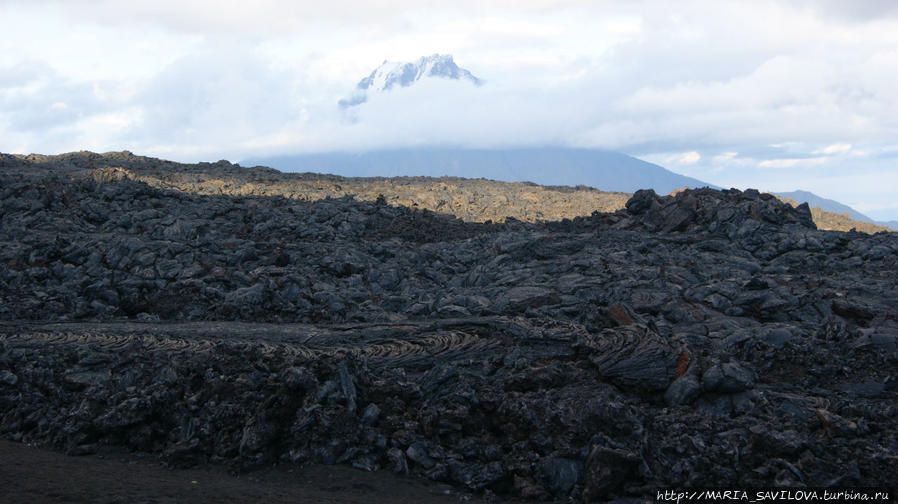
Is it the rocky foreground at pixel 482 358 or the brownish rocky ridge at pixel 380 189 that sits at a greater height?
the brownish rocky ridge at pixel 380 189

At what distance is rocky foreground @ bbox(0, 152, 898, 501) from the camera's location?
764 centimetres

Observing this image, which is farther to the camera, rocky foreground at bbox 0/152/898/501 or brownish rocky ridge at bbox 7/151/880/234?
brownish rocky ridge at bbox 7/151/880/234

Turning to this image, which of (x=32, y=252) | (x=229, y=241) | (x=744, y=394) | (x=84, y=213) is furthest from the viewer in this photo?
(x=84, y=213)

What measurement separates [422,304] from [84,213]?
17248mm

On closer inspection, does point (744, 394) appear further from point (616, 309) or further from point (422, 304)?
point (422, 304)

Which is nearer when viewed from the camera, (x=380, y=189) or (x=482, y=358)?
(x=482, y=358)

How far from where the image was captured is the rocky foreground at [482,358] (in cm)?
764

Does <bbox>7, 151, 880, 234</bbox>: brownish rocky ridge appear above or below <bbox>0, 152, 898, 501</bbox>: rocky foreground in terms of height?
above

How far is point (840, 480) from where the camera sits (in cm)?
673

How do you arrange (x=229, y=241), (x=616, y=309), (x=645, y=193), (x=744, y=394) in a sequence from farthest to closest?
1. (x=645, y=193)
2. (x=229, y=241)
3. (x=616, y=309)
4. (x=744, y=394)

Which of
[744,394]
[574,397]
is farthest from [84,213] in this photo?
[744,394]

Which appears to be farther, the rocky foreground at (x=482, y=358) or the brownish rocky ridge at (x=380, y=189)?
the brownish rocky ridge at (x=380, y=189)

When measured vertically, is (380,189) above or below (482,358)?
above

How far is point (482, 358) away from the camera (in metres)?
10.3
